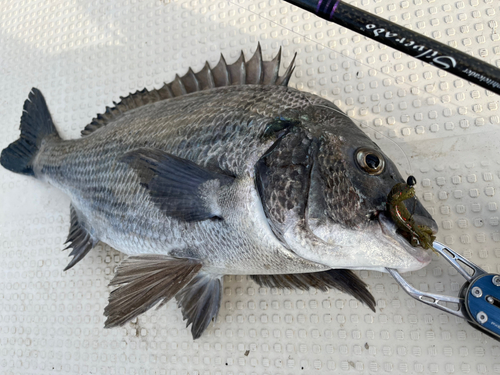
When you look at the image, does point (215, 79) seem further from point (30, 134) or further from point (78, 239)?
point (30, 134)

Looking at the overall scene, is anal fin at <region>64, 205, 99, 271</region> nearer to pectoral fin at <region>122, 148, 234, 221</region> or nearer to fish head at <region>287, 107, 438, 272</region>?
pectoral fin at <region>122, 148, 234, 221</region>

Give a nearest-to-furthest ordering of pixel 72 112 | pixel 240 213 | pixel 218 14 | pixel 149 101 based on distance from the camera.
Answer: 1. pixel 240 213
2. pixel 149 101
3. pixel 218 14
4. pixel 72 112

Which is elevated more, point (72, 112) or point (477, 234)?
point (477, 234)

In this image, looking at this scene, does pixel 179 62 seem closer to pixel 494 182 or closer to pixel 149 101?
pixel 149 101

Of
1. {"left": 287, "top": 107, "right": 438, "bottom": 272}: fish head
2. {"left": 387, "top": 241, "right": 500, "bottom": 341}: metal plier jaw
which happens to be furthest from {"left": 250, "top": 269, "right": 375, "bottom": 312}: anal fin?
{"left": 287, "top": 107, "right": 438, "bottom": 272}: fish head

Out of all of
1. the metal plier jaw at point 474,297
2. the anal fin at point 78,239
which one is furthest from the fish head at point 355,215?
the anal fin at point 78,239

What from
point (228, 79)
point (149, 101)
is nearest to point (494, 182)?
point (228, 79)

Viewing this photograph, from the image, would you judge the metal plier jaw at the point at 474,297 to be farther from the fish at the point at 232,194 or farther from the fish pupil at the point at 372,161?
the fish pupil at the point at 372,161
